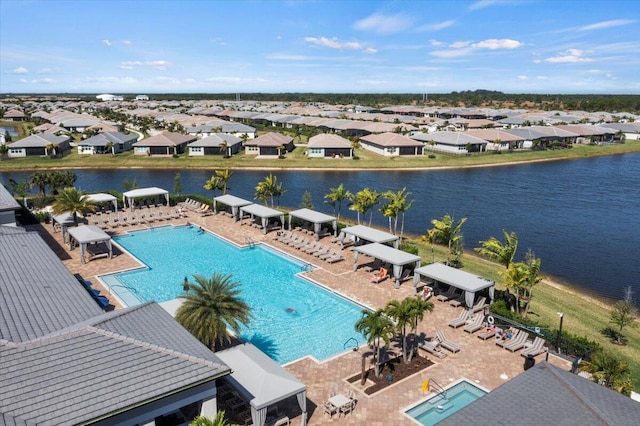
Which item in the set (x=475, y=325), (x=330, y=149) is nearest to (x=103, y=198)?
(x=475, y=325)

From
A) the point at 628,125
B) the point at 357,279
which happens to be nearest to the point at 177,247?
the point at 357,279

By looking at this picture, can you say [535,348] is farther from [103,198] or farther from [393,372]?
[103,198]

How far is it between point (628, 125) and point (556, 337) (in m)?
122

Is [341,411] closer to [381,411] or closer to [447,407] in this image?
[381,411]

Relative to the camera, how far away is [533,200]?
2285 inches

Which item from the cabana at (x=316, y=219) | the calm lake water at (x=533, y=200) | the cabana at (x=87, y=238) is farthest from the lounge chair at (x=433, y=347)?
the cabana at (x=87, y=238)

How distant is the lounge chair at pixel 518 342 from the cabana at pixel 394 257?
680cm

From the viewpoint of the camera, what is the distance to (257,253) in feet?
114

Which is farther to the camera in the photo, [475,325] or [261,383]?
[475,325]

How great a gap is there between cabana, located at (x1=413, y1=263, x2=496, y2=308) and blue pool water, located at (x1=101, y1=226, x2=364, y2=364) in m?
4.87

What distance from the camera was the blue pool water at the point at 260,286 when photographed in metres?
22.7

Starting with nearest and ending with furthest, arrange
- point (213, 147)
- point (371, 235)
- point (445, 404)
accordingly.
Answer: point (445, 404), point (371, 235), point (213, 147)

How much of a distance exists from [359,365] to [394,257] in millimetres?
10137

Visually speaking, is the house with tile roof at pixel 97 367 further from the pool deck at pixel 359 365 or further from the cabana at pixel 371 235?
the cabana at pixel 371 235
